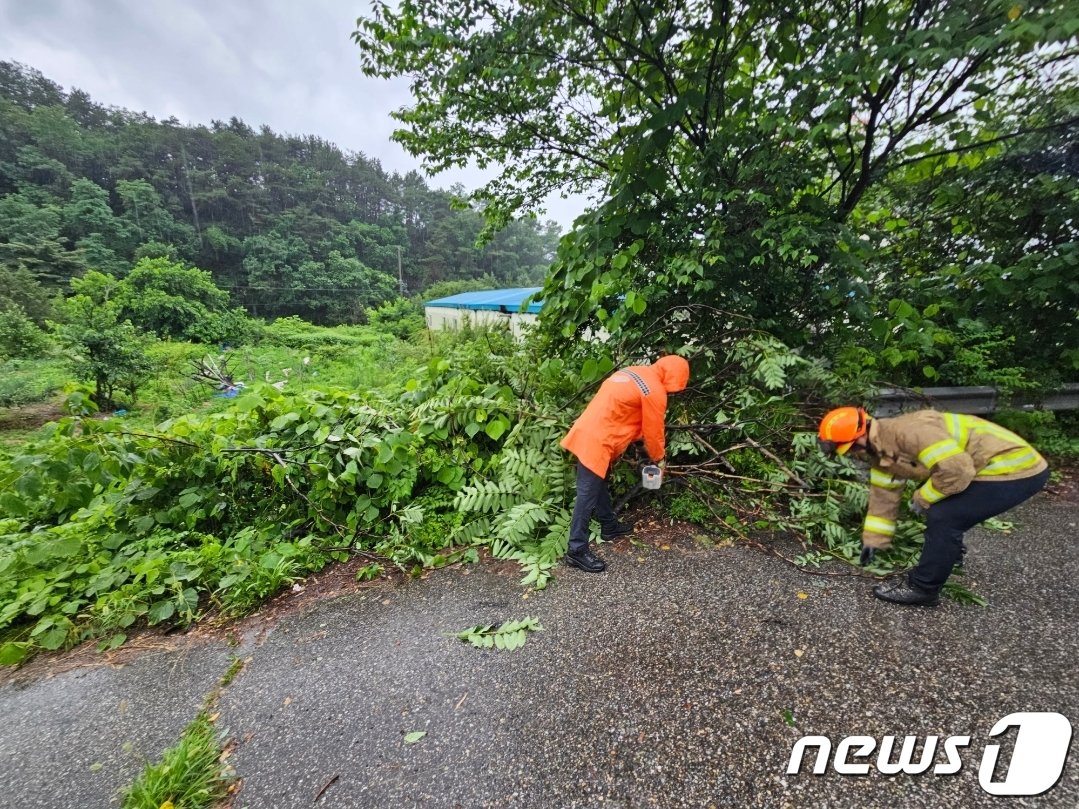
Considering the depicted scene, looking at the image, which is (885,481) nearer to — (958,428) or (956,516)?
(956,516)

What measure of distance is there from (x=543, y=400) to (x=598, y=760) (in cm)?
299

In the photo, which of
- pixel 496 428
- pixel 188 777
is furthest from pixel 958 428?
pixel 188 777

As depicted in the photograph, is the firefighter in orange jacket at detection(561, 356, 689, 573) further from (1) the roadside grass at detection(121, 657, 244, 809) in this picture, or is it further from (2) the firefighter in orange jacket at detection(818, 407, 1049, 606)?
(1) the roadside grass at detection(121, 657, 244, 809)

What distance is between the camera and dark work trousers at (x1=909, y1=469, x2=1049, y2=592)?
2383mm

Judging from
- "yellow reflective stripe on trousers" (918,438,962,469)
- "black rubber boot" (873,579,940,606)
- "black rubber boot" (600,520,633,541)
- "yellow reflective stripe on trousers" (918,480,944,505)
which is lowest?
"black rubber boot" (873,579,940,606)

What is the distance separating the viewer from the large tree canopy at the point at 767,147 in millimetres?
3578

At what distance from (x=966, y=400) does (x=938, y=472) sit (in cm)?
Result: 329

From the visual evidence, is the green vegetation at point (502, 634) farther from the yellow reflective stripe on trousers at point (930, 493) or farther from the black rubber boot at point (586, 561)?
the yellow reflective stripe on trousers at point (930, 493)

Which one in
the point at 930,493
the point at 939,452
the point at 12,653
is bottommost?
the point at 12,653

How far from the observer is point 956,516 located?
8.13 ft

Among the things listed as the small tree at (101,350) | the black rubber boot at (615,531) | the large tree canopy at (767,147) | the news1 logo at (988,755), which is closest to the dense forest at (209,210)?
the small tree at (101,350)

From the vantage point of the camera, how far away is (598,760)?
6.06 ft

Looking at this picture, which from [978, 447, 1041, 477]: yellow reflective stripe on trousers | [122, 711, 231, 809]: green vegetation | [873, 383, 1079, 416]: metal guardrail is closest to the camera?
[122, 711, 231, 809]: green vegetation

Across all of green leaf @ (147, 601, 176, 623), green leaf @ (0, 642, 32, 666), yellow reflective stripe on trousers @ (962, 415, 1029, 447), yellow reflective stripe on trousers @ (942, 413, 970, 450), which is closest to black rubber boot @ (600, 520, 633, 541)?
yellow reflective stripe on trousers @ (942, 413, 970, 450)
